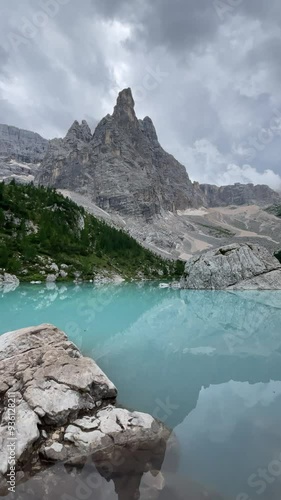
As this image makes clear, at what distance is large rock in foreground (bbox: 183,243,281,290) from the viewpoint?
2717 inches

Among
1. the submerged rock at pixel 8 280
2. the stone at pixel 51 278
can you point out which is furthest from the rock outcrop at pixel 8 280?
the stone at pixel 51 278

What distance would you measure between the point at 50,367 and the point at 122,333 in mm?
11939

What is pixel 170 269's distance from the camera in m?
118

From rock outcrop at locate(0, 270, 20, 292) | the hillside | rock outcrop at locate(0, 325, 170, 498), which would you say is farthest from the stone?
rock outcrop at locate(0, 325, 170, 498)

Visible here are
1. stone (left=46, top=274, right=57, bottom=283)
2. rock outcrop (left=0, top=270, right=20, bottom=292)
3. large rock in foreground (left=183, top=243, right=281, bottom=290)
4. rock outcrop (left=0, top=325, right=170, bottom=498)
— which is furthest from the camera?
large rock in foreground (left=183, top=243, right=281, bottom=290)

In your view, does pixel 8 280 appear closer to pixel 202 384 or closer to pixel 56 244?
pixel 56 244

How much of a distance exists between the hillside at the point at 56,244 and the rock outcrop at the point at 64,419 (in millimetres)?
49092

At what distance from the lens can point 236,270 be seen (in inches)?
2778

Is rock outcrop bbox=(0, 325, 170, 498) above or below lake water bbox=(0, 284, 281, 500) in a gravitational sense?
above

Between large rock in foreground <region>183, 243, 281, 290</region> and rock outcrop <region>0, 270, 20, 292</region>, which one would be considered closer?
rock outcrop <region>0, 270, 20, 292</region>

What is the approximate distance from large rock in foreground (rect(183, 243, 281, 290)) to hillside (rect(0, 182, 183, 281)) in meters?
23.8

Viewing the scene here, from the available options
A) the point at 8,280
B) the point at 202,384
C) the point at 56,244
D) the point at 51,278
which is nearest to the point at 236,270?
the point at 51,278

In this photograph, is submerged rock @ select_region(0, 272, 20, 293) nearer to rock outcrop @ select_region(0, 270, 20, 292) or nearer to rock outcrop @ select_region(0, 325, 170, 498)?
rock outcrop @ select_region(0, 270, 20, 292)

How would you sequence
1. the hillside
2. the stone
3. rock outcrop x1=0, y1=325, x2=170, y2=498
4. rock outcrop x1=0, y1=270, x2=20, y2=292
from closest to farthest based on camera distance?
1. rock outcrop x1=0, y1=325, x2=170, y2=498
2. rock outcrop x1=0, y1=270, x2=20, y2=292
3. the stone
4. the hillside
